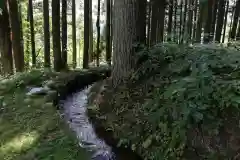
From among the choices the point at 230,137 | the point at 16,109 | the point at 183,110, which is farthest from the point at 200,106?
the point at 16,109

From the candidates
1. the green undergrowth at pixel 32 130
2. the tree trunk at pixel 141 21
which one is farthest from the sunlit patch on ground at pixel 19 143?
the tree trunk at pixel 141 21

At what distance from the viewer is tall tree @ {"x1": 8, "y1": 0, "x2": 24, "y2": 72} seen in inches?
407

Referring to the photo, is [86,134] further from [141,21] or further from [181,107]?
[141,21]

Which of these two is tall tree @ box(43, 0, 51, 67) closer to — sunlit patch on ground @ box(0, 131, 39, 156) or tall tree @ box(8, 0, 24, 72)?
tall tree @ box(8, 0, 24, 72)

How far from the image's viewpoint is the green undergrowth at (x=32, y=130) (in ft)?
15.5

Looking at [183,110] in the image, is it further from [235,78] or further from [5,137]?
[5,137]

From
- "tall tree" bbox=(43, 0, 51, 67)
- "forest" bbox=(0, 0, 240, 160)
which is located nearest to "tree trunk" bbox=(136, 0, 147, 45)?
"forest" bbox=(0, 0, 240, 160)

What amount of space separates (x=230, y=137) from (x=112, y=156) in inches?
80.2

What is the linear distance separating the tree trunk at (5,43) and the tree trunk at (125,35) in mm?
5157

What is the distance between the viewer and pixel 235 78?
4812mm

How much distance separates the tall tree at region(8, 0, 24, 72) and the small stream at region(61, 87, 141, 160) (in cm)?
386

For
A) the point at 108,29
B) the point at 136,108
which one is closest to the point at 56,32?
the point at 108,29

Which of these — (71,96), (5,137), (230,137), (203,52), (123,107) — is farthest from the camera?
(71,96)

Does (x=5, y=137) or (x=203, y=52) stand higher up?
(x=203, y=52)
